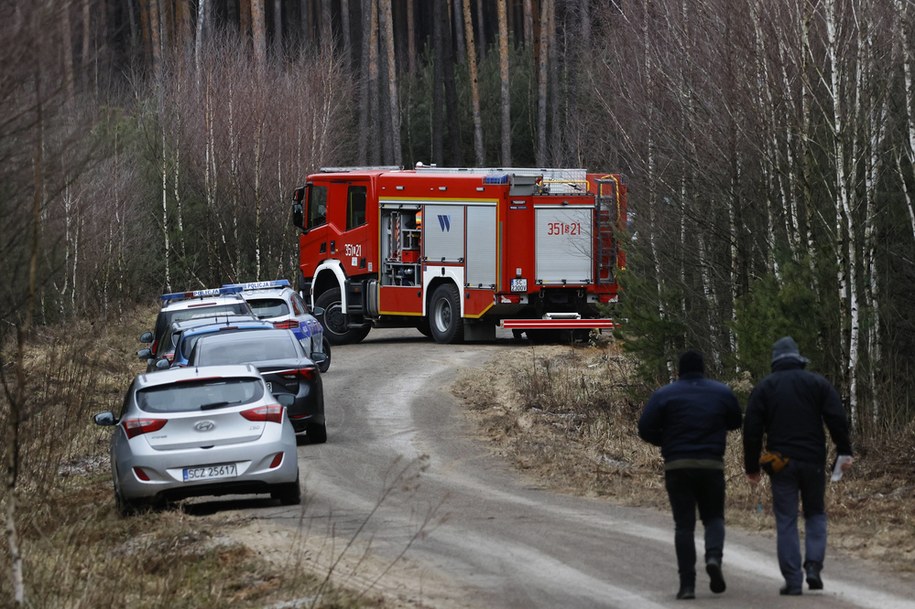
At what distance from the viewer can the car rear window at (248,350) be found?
19.3m

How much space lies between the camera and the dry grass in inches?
500

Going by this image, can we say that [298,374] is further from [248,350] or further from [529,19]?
[529,19]

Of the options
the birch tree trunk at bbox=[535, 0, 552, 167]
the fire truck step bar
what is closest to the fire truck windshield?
the fire truck step bar

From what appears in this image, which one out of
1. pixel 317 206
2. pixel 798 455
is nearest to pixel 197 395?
pixel 798 455

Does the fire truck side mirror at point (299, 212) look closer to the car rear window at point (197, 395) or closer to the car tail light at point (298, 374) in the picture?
the car tail light at point (298, 374)

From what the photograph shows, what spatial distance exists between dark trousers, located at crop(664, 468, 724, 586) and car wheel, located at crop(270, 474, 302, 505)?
5527mm

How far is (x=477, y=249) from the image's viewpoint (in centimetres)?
3030

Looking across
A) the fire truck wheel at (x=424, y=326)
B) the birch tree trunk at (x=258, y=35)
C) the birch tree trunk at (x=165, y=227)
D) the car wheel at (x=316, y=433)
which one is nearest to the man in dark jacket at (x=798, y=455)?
the car wheel at (x=316, y=433)

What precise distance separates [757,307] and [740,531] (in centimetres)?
567

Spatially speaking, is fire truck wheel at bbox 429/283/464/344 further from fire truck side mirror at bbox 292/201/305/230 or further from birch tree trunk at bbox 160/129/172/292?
birch tree trunk at bbox 160/129/172/292

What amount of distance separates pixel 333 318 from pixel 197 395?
1894cm

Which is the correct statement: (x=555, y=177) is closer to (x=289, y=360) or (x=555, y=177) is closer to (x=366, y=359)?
(x=366, y=359)

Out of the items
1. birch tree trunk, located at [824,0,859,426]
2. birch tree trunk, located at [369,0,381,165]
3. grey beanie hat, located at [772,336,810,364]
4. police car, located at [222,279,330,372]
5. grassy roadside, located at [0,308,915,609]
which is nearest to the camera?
grey beanie hat, located at [772,336,810,364]

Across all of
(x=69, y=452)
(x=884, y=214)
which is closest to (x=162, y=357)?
(x=69, y=452)
